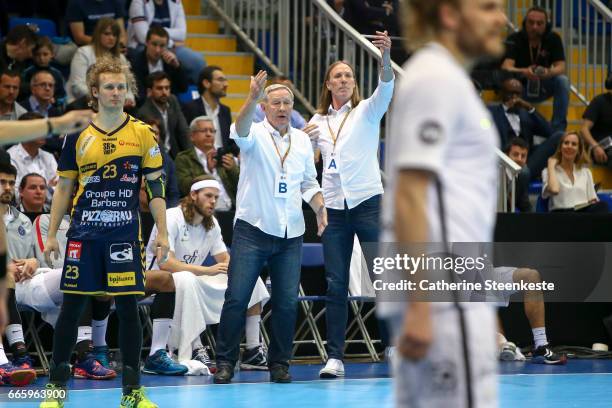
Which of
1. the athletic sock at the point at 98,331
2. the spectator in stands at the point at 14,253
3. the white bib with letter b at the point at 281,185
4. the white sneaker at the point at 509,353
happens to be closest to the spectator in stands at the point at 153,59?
the spectator in stands at the point at 14,253

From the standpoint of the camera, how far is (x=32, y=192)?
29.3 feet

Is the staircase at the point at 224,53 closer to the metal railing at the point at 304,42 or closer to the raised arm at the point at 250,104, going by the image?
the metal railing at the point at 304,42

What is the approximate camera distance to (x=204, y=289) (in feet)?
28.9

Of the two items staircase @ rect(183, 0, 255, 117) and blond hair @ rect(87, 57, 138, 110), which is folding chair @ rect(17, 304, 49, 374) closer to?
blond hair @ rect(87, 57, 138, 110)

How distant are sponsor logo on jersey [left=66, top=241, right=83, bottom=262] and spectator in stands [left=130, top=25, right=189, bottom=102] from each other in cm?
462

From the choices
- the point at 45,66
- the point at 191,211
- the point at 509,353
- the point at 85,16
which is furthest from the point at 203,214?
the point at 85,16

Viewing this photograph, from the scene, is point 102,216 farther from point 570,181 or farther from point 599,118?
point 599,118

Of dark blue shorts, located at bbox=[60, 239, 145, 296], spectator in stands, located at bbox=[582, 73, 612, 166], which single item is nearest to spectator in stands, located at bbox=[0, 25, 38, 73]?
dark blue shorts, located at bbox=[60, 239, 145, 296]

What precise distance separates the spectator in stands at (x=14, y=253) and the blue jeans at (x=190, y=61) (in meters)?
3.49

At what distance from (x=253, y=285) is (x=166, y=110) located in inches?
122

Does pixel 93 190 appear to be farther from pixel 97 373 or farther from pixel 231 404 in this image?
pixel 97 373

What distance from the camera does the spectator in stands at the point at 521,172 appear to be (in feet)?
35.3

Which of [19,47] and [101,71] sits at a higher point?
[19,47]

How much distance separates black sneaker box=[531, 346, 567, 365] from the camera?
31.4 feet
